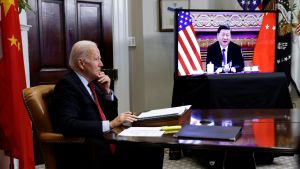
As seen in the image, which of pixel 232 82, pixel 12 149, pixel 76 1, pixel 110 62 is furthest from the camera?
pixel 110 62

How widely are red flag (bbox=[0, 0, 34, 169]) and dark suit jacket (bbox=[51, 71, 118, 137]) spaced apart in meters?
0.50

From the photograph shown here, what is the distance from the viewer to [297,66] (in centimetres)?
421

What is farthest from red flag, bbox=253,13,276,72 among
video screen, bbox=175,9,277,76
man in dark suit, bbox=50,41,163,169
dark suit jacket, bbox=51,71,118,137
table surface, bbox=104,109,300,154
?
dark suit jacket, bbox=51,71,118,137

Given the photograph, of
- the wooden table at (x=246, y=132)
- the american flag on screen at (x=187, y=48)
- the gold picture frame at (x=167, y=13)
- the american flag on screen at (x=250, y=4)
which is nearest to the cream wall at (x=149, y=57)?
the gold picture frame at (x=167, y=13)

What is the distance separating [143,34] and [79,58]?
206 centimetres

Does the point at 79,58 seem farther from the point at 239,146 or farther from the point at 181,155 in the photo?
the point at 181,155

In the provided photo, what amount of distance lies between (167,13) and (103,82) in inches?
81.6

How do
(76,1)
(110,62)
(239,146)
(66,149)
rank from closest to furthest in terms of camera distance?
(239,146)
(66,149)
(76,1)
(110,62)

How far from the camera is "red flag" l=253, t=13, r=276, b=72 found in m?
3.79

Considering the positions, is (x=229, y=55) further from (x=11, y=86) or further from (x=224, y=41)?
(x=11, y=86)

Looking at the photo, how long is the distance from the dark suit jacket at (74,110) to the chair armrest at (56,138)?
2 centimetres

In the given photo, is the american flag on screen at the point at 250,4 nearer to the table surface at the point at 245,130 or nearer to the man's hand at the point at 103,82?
the table surface at the point at 245,130

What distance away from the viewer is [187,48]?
11.7 ft

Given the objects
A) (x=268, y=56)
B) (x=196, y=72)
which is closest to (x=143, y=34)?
(x=196, y=72)
